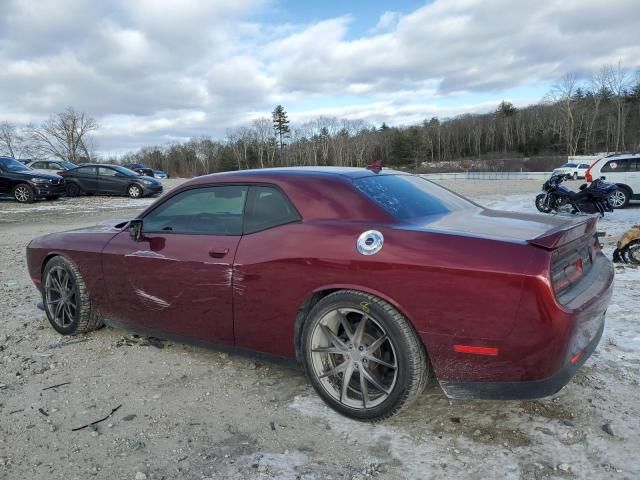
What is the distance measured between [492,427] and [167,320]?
227cm

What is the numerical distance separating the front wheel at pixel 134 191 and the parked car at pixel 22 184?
2.91 metres

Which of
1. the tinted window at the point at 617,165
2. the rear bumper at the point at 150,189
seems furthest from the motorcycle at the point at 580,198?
the rear bumper at the point at 150,189

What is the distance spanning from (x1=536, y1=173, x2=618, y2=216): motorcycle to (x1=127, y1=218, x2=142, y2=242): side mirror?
430 inches

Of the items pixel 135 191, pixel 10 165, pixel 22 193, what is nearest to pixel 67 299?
pixel 22 193

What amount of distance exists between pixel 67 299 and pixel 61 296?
9 cm

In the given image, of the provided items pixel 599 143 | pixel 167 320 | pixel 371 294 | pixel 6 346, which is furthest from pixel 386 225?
pixel 599 143

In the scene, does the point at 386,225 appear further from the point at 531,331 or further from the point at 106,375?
the point at 106,375

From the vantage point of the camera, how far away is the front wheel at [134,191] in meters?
20.0

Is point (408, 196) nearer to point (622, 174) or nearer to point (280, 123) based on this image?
point (622, 174)

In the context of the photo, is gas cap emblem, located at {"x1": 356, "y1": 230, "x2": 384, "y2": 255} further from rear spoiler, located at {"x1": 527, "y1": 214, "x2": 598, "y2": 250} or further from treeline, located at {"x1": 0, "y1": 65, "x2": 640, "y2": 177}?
treeline, located at {"x1": 0, "y1": 65, "x2": 640, "y2": 177}

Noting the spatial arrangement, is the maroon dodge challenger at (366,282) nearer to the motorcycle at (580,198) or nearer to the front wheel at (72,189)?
the motorcycle at (580,198)

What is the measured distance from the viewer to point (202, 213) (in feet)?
11.9

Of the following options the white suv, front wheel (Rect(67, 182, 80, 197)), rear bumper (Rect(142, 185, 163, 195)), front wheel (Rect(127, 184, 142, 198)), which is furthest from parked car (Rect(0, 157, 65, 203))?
the white suv

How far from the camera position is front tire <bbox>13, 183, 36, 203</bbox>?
17.2 metres
